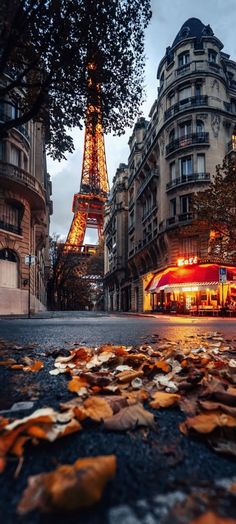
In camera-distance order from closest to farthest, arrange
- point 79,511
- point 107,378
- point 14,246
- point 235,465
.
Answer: point 79,511 < point 235,465 < point 107,378 < point 14,246

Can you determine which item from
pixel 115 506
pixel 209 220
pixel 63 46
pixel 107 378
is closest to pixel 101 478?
pixel 115 506

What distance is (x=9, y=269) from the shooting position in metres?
18.4

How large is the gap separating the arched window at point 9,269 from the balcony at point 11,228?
129cm

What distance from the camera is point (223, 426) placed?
37.5 inches

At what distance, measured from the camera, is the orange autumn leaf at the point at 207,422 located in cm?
96

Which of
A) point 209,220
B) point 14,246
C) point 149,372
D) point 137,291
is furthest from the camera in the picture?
point 137,291

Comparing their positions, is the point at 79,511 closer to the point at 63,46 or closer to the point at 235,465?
the point at 235,465

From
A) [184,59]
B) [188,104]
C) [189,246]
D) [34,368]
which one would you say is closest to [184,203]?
[189,246]

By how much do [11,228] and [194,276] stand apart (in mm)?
12449

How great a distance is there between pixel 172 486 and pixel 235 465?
220 millimetres

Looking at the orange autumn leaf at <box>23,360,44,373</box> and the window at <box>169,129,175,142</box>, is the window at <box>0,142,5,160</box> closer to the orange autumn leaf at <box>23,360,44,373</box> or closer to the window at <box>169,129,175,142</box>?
the window at <box>169,129,175,142</box>

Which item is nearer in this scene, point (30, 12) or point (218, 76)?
point (30, 12)

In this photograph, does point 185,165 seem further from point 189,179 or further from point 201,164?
point 189,179

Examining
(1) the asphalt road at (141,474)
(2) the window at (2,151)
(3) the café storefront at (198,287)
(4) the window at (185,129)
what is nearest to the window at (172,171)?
(4) the window at (185,129)
